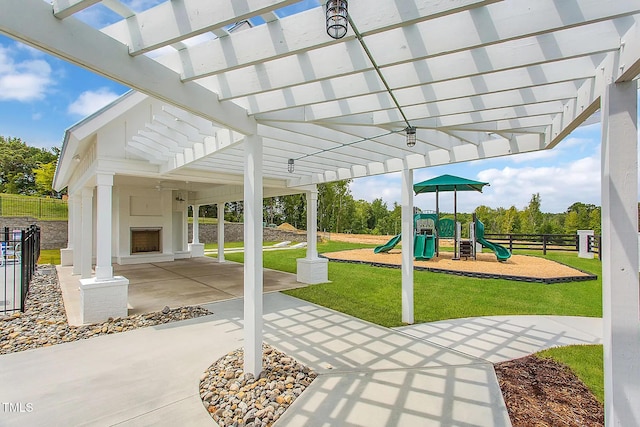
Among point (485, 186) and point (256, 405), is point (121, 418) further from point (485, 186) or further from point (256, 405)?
point (485, 186)

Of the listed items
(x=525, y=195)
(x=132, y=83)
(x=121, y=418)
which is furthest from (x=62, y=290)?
(x=525, y=195)

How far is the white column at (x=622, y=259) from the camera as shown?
2.01m

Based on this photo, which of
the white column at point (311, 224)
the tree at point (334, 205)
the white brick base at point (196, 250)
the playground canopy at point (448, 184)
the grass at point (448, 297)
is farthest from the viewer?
the tree at point (334, 205)

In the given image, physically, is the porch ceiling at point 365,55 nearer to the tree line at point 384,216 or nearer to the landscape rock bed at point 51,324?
the landscape rock bed at point 51,324

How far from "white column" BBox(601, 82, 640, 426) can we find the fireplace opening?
578 inches

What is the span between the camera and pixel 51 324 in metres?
5.52

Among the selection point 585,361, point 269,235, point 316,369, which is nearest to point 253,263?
point 316,369

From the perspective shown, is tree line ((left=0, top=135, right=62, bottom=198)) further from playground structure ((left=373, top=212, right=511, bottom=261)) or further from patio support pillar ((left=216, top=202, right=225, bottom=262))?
playground structure ((left=373, top=212, right=511, bottom=261))

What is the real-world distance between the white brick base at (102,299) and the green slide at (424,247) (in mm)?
9969

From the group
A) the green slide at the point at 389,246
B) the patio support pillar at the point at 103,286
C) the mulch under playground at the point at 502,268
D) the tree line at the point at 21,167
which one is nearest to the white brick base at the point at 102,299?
the patio support pillar at the point at 103,286

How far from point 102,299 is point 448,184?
11857 mm

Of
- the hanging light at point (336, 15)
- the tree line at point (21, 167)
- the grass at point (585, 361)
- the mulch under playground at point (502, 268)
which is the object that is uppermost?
the tree line at point (21, 167)

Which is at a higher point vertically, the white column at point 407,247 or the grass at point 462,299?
the white column at point 407,247

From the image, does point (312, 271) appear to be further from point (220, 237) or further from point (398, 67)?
point (398, 67)
